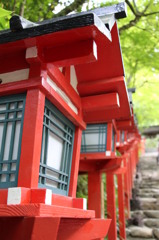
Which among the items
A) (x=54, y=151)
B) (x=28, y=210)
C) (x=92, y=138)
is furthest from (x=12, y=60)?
(x=92, y=138)

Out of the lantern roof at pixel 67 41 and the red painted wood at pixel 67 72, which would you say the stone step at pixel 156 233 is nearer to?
the lantern roof at pixel 67 41

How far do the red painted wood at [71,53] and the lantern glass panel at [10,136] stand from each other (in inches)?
17.7

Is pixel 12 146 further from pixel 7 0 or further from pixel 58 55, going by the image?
pixel 7 0

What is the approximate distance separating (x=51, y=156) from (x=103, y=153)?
2.46 meters

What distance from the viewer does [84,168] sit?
564 cm

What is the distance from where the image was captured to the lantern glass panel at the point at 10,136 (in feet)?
7.79

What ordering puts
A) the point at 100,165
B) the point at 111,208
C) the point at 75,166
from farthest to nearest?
the point at 111,208 → the point at 100,165 → the point at 75,166

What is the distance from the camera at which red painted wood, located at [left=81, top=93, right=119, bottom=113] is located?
3390mm

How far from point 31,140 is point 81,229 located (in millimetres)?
1186

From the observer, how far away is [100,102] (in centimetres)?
349

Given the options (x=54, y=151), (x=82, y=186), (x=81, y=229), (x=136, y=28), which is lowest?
(x=81, y=229)

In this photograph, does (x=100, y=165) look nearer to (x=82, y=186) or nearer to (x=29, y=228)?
(x=82, y=186)

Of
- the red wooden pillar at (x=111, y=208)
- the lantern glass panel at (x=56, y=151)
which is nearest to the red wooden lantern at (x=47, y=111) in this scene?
the lantern glass panel at (x=56, y=151)

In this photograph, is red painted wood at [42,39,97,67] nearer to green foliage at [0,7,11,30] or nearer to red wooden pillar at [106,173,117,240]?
green foliage at [0,7,11,30]
